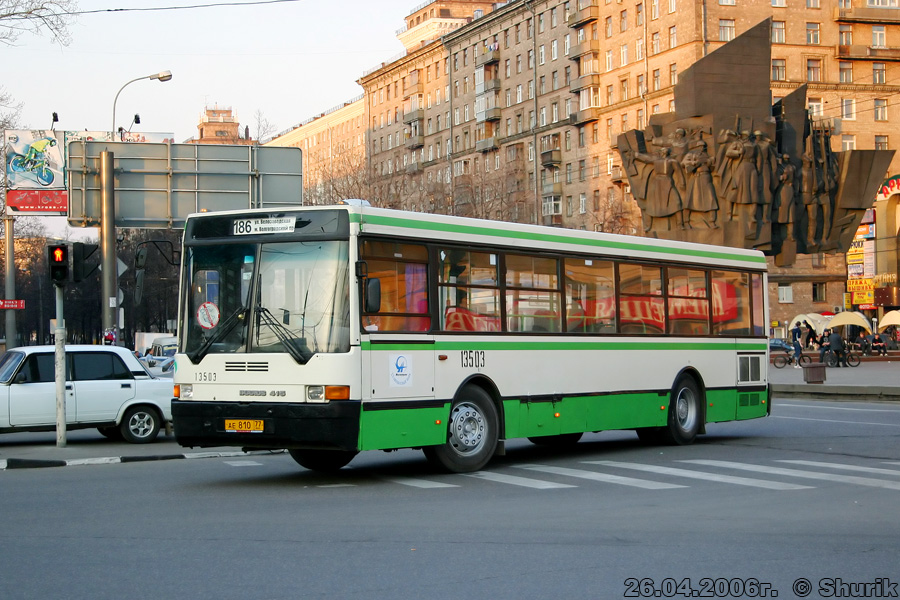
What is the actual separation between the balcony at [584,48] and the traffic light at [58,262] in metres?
75.4

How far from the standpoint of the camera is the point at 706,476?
44.4 ft

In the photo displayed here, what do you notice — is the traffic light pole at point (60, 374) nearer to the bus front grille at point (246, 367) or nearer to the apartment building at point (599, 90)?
the bus front grille at point (246, 367)

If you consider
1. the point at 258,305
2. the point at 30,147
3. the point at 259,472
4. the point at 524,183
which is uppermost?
the point at 524,183

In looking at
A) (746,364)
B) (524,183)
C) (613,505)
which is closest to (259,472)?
(613,505)

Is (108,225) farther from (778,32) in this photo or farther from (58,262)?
(778,32)

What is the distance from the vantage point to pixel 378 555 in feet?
27.6

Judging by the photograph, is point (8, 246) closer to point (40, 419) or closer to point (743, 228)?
point (40, 419)

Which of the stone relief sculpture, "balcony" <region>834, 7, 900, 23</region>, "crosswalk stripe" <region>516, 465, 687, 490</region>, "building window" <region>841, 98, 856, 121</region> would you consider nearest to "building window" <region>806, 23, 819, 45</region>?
"balcony" <region>834, 7, 900, 23</region>

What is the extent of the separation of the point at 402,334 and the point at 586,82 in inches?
3144

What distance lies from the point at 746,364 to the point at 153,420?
31.5 ft

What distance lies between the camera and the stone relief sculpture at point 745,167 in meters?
57.0

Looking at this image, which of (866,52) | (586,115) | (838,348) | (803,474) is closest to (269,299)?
(803,474)

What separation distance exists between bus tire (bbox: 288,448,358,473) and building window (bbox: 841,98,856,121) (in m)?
75.8

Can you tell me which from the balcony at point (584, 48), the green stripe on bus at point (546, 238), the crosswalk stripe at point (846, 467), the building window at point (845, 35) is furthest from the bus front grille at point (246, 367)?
the balcony at point (584, 48)
